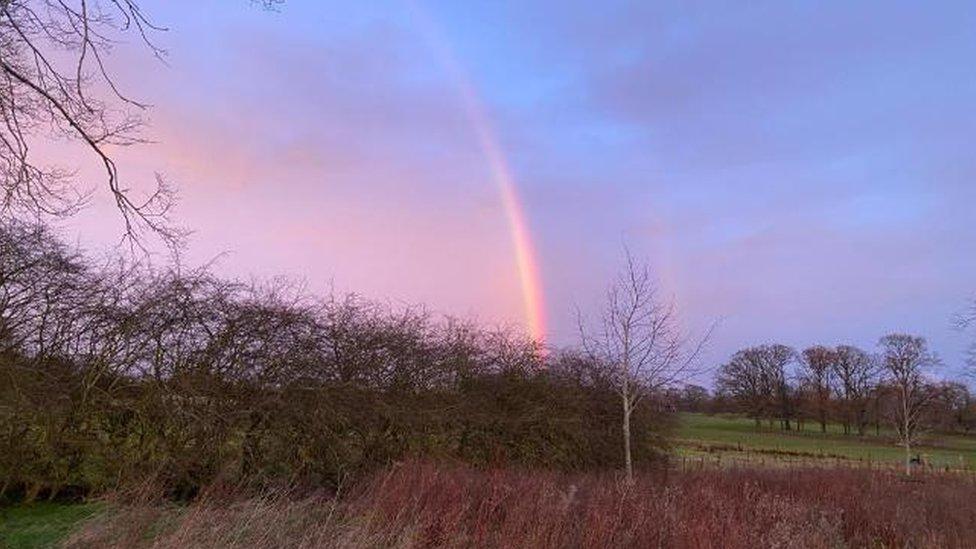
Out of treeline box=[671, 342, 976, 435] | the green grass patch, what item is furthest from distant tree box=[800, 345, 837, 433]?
the green grass patch

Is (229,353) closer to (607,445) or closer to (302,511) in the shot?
(302,511)

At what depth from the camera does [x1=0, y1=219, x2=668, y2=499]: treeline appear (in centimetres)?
1159

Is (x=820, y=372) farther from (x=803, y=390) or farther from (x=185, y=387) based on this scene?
(x=185, y=387)

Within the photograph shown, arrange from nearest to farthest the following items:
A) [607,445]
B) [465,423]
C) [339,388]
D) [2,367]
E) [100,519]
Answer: [100,519] < [2,367] < [339,388] < [465,423] < [607,445]

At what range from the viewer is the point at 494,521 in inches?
314

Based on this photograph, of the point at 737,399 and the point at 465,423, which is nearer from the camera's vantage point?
the point at 465,423

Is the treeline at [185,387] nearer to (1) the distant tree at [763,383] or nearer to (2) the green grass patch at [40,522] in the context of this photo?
(2) the green grass patch at [40,522]

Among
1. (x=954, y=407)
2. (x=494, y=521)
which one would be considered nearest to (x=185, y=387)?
(x=494, y=521)

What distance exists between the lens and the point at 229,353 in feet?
41.9

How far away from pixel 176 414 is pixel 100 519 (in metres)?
4.48

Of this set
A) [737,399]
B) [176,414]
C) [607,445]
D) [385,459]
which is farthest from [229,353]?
[737,399]

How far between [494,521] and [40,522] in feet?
18.7

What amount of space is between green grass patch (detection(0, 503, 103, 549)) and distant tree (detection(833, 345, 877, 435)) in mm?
85588

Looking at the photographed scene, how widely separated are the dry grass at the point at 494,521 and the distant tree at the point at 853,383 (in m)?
80.9
